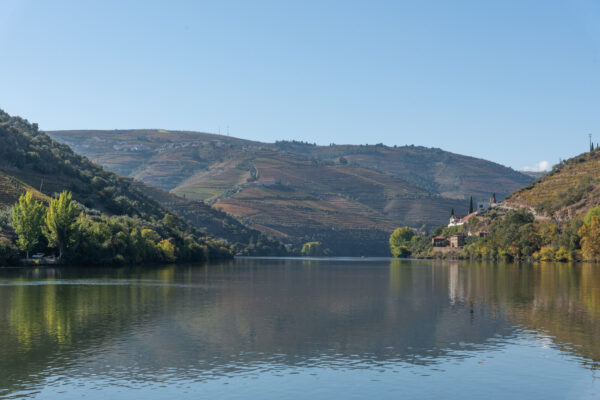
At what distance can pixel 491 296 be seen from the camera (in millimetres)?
64312

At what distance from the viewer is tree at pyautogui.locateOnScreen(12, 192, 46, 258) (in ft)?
367

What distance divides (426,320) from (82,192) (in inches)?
5748

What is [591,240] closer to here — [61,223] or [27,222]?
[61,223]

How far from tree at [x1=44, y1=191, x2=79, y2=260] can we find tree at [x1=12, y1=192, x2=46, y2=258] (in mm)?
1545

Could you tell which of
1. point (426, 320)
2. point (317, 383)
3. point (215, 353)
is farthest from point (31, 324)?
point (426, 320)

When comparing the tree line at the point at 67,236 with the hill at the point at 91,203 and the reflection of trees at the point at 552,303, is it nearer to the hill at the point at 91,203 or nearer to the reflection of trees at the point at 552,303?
the hill at the point at 91,203

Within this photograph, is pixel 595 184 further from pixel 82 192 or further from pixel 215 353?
pixel 215 353

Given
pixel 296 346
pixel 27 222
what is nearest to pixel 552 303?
pixel 296 346

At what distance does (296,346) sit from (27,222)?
293 feet

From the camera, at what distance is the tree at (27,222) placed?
367 ft

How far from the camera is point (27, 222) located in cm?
11212

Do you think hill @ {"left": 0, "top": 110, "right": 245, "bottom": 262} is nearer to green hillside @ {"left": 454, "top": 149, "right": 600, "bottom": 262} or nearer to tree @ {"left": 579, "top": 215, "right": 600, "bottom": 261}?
green hillside @ {"left": 454, "top": 149, "right": 600, "bottom": 262}

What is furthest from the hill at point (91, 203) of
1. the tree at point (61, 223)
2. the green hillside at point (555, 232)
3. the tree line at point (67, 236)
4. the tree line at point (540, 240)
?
the green hillside at point (555, 232)

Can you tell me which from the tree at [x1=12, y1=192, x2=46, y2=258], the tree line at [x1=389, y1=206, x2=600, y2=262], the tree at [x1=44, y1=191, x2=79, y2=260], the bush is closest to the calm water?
the bush
